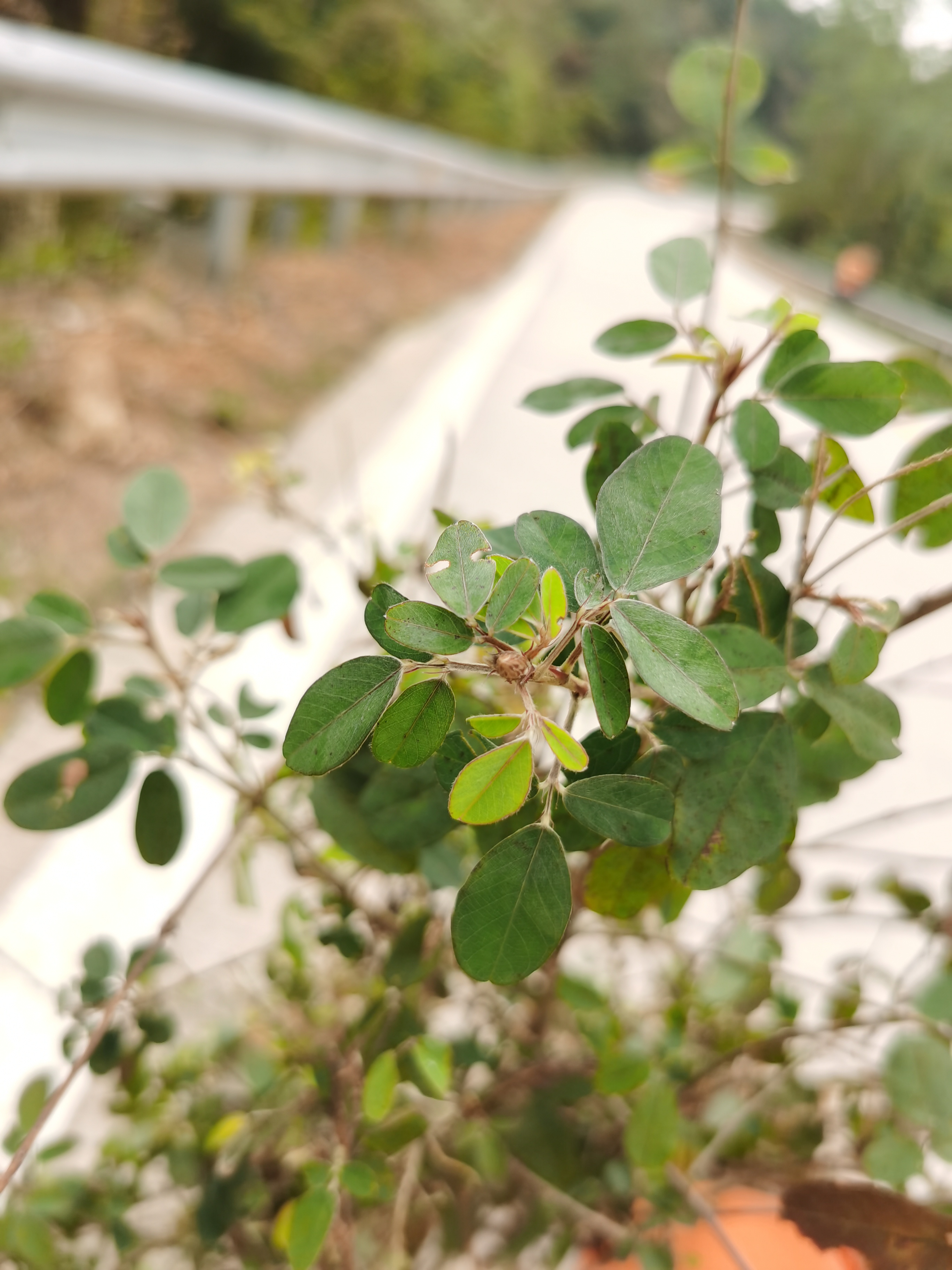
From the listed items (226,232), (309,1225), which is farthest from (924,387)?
(226,232)

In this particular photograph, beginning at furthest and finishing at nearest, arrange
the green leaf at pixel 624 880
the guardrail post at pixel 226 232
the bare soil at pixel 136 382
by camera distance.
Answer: the guardrail post at pixel 226 232, the bare soil at pixel 136 382, the green leaf at pixel 624 880

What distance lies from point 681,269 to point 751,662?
0.20 metres

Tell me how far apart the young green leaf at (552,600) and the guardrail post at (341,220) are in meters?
3.95

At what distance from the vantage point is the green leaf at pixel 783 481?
0.33 meters

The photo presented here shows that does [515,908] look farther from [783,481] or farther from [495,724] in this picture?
[783,481]

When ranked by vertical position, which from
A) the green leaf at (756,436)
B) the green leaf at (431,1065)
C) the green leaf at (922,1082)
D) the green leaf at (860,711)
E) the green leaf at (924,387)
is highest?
the green leaf at (924,387)

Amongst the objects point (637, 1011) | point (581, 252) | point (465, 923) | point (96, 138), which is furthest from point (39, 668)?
point (581, 252)

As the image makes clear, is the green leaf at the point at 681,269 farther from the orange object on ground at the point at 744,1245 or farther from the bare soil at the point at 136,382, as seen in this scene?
the bare soil at the point at 136,382

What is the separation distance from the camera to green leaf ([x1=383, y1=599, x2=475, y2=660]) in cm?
24

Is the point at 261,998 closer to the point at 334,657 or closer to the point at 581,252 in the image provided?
the point at 334,657

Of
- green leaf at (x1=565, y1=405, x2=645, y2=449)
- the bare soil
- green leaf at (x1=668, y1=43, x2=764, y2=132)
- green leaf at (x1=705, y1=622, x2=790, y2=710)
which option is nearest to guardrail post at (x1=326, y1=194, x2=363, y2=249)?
the bare soil

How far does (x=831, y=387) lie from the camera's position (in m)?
0.33

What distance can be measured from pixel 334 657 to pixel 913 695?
103 cm

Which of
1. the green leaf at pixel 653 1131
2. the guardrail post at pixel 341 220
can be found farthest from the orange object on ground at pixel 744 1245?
the guardrail post at pixel 341 220
